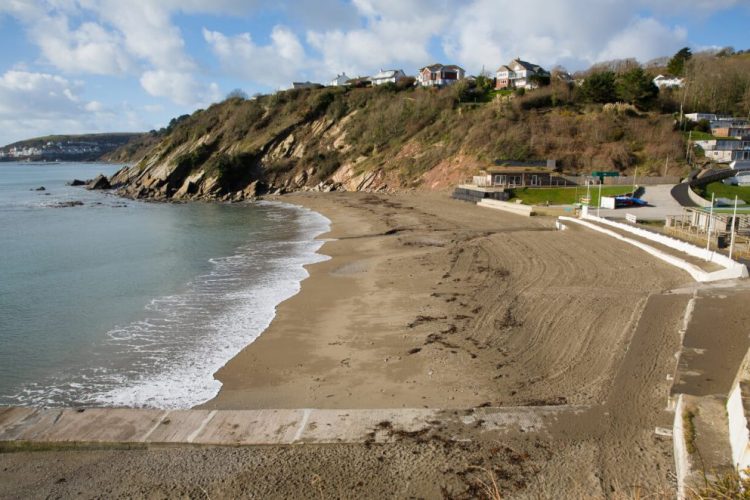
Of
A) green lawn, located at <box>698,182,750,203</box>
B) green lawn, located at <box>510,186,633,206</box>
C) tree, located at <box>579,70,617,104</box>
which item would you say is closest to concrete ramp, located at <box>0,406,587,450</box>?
green lawn, located at <box>510,186,633,206</box>

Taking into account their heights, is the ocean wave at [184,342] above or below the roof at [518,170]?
below

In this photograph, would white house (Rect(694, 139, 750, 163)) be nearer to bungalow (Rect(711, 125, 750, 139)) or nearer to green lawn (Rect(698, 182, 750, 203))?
bungalow (Rect(711, 125, 750, 139))

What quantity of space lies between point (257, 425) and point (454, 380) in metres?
4.45

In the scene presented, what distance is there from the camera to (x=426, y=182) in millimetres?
54594

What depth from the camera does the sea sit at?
1216 cm

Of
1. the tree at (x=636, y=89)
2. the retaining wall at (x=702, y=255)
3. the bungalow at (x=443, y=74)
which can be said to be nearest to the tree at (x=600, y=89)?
the tree at (x=636, y=89)

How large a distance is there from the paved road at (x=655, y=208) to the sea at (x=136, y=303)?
20.6 meters

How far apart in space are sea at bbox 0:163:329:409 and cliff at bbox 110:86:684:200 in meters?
23.4

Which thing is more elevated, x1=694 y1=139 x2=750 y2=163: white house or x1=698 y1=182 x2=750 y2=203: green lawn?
x1=694 y1=139 x2=750 y2=163: white house

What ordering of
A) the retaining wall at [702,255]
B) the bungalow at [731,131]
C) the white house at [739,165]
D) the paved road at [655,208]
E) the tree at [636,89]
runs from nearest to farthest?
the retaining wall at [702,255], the paved road at [655,208], the white house at [739,165], the bungalow at [731,131], the tree at [636,89]

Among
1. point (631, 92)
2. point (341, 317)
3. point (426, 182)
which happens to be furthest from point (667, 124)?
point (341, 317)

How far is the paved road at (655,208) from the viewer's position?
108 ft

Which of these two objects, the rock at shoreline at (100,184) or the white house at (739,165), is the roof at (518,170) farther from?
the rock at shoreline at (100,184)

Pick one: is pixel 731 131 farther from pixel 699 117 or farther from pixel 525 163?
pixel 525 163
